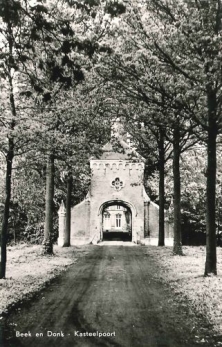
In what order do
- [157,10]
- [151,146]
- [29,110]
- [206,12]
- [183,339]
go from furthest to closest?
[151,146], [29,110], [157,10], [206,12], [183,339]

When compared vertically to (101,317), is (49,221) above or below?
above

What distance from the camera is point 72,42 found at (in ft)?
18.6

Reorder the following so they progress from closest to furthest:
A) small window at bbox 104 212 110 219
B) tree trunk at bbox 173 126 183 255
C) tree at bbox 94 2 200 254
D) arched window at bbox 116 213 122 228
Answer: tree at bbox 94 2 200 254 < tree trunk at bbox 173 126 183 255 < small window at bbox 104 212 110 219 < arched window at bbox 116 213 122 228

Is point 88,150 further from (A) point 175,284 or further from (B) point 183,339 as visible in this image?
(B) point 183,339

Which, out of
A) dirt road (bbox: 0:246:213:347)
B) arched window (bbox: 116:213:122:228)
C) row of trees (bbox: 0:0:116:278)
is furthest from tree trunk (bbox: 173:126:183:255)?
arched window (bbox: 116:213:122:228)

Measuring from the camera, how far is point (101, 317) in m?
7.25

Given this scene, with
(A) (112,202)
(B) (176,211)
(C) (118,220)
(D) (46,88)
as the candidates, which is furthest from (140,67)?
(C) (118,220)

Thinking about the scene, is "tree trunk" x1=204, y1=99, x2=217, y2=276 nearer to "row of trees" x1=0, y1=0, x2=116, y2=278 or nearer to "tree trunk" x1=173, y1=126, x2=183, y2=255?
"row of trees" x1=0, y1=0, x2=116, y2=278

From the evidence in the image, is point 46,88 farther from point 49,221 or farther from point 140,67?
point 49,221

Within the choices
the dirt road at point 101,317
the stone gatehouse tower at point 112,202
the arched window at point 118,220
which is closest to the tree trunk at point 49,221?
the dirt road at point 101,317

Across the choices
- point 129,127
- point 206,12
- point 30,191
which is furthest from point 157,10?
point 30,191

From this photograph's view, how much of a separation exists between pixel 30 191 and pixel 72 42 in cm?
2312

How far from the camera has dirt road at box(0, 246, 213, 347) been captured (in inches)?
235

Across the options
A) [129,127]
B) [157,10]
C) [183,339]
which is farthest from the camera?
[129,127]
